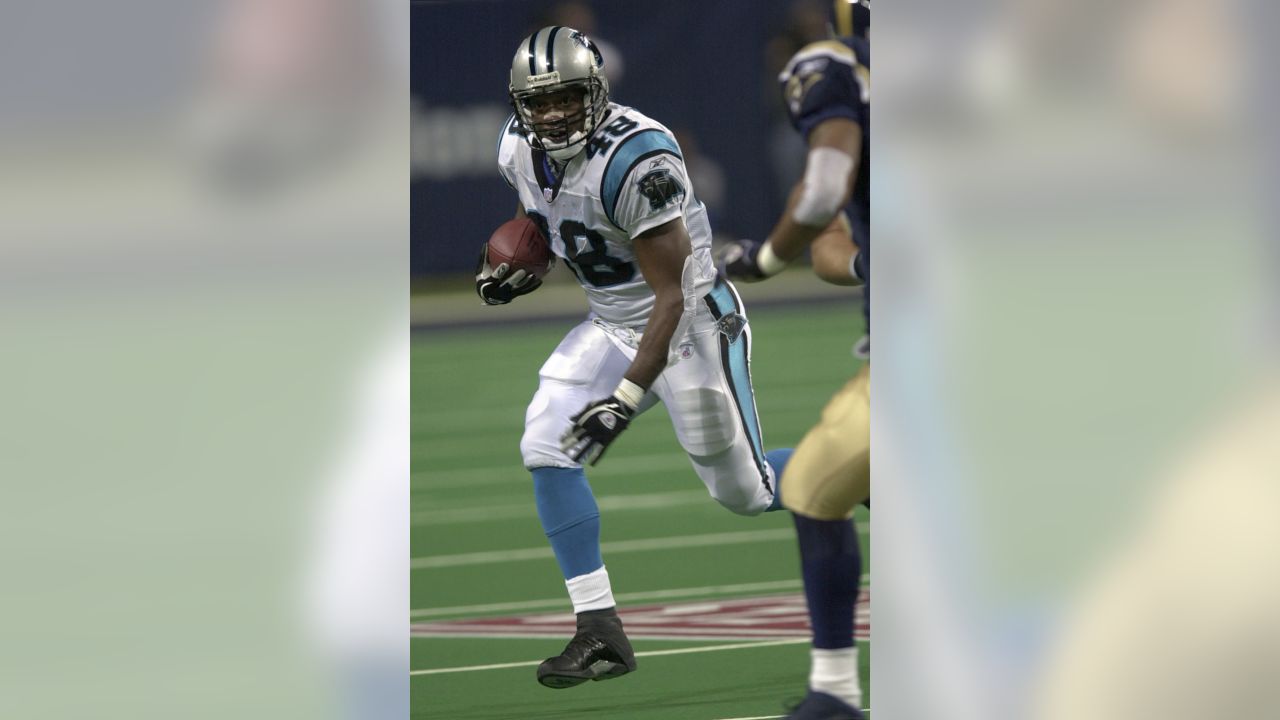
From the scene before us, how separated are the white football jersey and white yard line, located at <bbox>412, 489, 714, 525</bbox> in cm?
33

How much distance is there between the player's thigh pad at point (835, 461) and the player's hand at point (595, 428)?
32cm

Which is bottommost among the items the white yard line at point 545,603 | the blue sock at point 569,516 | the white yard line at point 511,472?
the white yard line at point 545,603

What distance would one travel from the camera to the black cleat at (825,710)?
3.01m

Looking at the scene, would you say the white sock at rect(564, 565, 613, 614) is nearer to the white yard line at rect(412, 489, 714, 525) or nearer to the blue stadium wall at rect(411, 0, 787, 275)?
the white yard line at rect(412, 489, 714, 525)

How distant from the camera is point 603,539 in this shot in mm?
3021

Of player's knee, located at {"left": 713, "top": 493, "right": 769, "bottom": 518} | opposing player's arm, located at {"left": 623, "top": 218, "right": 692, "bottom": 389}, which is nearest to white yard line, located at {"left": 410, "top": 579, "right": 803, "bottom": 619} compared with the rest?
player's knee, located at {"left": 713, "top": 493, "right": 769, "bottom": 518}

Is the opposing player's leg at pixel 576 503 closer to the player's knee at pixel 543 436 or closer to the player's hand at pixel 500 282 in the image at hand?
the player's knee at pixel 543 436

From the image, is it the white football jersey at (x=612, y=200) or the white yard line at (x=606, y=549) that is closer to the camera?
the white football jersey at (x=612, y=200)

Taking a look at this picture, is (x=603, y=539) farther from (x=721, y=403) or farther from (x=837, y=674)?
(x=837, y=674)

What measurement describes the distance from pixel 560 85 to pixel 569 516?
2.52 feet

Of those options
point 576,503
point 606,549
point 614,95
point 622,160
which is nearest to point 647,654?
point 606,549

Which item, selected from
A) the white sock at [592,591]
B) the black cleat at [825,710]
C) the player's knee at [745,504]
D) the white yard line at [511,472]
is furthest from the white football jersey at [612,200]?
the black cleat at [825,710]
